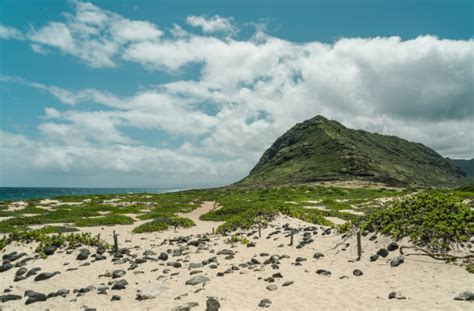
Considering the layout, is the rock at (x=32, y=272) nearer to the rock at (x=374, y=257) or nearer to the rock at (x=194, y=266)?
the rock at (x=194, y=266)

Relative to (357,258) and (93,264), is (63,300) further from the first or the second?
(357,258)

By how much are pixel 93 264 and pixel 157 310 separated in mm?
10482

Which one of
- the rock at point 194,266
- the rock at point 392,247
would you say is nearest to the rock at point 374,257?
the rock at point 392,247

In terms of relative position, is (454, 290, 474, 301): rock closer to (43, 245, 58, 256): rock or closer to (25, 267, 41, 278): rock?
(25, 267, 41, 278): rock

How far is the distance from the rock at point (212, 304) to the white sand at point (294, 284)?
0.37m

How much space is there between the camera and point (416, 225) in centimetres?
2062

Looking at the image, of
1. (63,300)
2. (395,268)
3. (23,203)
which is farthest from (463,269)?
(23,203)

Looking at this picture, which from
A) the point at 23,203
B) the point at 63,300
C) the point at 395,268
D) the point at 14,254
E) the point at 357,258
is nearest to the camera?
the point at 63,300

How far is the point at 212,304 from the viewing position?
45.0 ft

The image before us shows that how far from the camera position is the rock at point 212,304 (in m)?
13.5

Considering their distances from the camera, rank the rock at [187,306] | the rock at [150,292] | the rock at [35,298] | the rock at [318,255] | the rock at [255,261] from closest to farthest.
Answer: the rock at [187,306], the rock at [150,292], the rock at [35,298], the rock at [255,261], the rock at [318,255]

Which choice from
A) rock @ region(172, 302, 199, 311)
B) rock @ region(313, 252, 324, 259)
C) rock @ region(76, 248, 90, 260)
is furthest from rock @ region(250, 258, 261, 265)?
rock @ region(76, 248, 90, 260)

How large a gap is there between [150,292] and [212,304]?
4.08m

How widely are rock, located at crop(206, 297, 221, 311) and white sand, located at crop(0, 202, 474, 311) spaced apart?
0.37 meters
